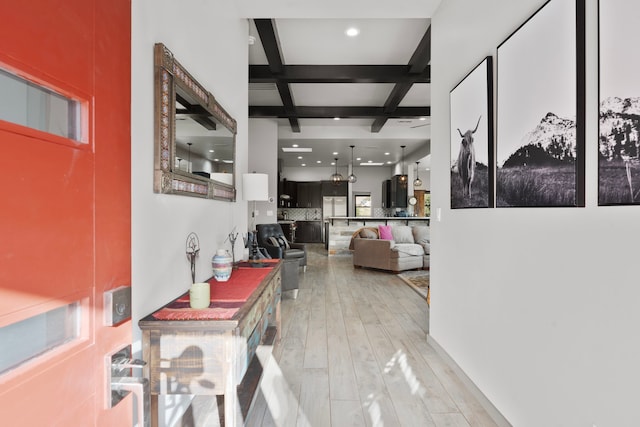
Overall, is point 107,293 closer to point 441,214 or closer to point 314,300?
point 441,214

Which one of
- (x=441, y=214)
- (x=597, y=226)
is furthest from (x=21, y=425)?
(x=441, y=214)

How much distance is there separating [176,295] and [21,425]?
118 centimetres

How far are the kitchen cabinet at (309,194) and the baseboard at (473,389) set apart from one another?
10.3 m

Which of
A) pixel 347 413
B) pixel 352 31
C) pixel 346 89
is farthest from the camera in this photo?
pixel 346 89

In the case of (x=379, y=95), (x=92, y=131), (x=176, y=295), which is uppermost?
(x=379, y=95)

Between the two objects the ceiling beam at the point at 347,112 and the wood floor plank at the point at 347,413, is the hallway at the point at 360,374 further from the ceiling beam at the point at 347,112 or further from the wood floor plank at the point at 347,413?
the ceiling beam at the point at 347,112

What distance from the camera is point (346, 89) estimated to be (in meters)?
5.72

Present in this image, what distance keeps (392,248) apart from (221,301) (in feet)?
17.4

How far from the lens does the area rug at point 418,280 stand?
5.16m

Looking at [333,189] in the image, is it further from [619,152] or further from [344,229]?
[619,152]

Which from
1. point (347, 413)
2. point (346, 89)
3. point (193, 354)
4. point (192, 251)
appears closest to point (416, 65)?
point (346, 89)

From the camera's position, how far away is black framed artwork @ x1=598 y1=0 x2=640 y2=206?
1.08 m

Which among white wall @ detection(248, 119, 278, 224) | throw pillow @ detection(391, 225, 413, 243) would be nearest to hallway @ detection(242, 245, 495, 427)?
throw pillow @ detection(391, 225, 413, 243)

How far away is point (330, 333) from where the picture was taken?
334cm
